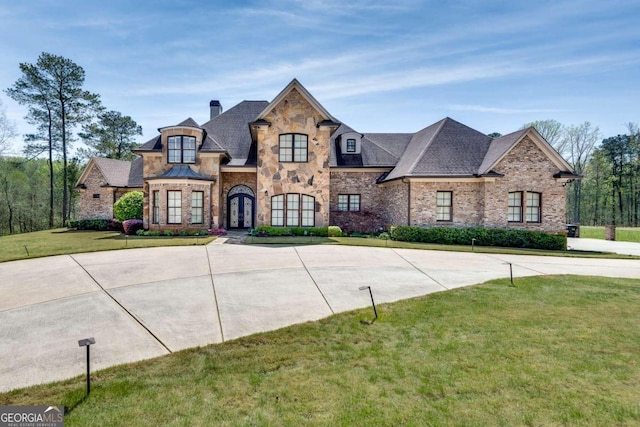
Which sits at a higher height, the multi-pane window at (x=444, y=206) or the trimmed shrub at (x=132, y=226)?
the multi-pane window at (x=444, y=206)

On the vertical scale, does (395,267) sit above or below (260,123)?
below

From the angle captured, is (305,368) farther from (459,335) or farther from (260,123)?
(260,123)

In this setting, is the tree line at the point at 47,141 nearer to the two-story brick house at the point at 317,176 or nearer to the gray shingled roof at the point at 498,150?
the two-story brick house at the point at 317,176

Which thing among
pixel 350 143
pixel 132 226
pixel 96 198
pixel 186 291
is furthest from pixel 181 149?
pixel 186 291

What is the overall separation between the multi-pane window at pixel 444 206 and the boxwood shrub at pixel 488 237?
144 cm

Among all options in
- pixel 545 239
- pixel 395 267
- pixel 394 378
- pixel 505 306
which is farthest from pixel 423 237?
pixel 394 378

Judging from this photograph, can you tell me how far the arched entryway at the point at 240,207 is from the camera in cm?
2145

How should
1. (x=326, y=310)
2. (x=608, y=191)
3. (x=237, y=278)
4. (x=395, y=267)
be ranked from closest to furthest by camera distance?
(x=326, y=310) < (x=237, y=278) < (x=395, y=267) < (x=608, y=191)

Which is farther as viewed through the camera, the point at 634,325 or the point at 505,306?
the point at 505,306

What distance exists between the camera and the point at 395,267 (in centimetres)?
1068

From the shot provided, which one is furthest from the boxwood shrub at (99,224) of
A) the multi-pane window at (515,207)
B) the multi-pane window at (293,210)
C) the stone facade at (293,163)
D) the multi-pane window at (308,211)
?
the multi-pane window at (515,207)

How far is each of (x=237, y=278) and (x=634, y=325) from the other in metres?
9.15

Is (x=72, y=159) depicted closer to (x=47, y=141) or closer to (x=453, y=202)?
(x=47, y=141)

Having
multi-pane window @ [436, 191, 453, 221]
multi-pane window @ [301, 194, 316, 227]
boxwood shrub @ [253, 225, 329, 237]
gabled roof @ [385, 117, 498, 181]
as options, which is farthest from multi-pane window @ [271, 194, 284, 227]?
multi-pane window @ [436, 191, 453, 221]
